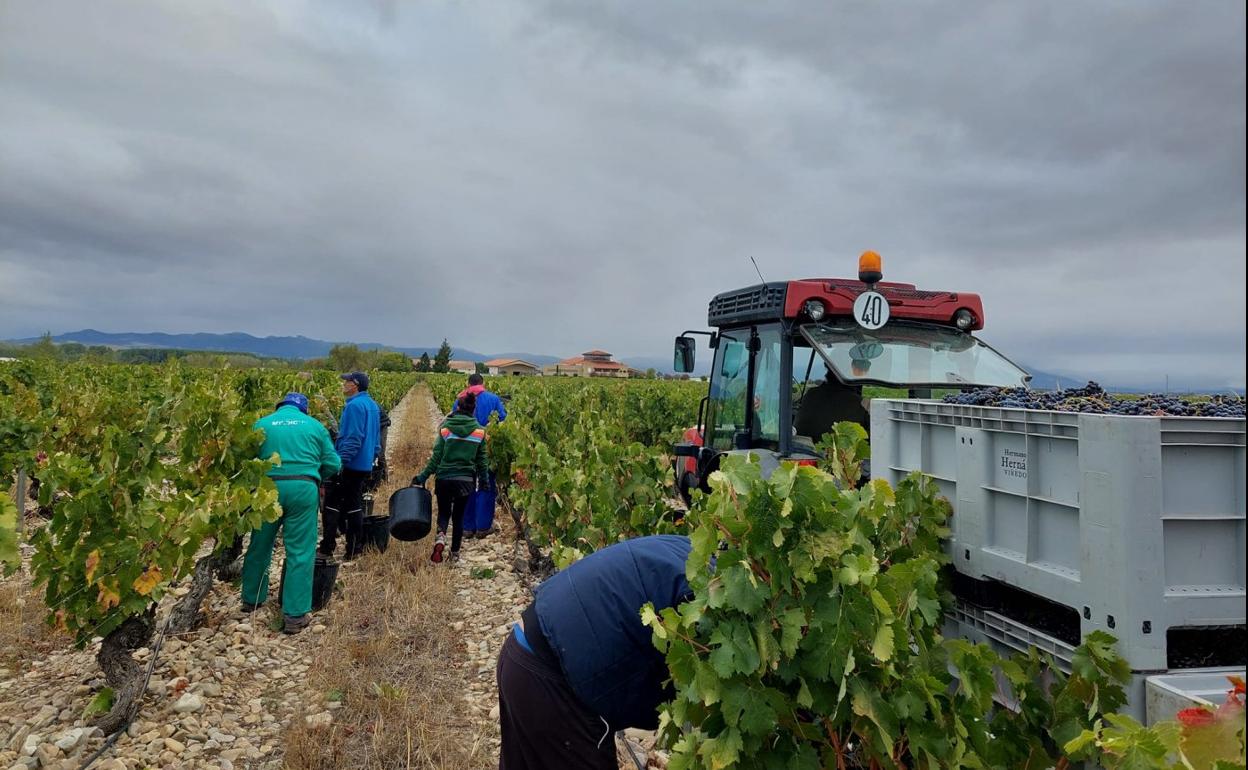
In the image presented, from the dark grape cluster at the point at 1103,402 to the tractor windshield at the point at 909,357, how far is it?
1.83m

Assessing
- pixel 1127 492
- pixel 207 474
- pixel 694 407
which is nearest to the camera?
pixel 1127 492

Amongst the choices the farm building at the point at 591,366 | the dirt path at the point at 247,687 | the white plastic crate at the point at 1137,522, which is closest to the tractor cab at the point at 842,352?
the white plastic crate at the point at 1137,522

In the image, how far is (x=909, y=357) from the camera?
488cm

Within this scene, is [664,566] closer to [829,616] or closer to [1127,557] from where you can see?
[829,616]

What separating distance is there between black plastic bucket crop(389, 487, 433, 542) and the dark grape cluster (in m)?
4.43

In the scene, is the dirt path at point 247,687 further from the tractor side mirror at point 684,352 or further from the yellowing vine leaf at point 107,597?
the tractor side mirror at point 684,352

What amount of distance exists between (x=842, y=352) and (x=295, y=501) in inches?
163

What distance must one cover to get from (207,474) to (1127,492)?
5803 mm

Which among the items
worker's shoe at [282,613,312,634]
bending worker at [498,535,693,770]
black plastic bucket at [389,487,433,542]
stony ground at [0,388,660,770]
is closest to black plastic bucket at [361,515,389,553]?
stony ground at [0,388,660,770]

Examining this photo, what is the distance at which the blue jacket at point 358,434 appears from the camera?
23.0 ft

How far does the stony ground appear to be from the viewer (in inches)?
150

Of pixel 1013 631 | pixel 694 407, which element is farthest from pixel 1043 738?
pixel 694 407

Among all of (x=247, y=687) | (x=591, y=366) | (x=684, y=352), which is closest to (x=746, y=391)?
(x=684, y=352)

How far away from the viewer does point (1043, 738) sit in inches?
88.6
